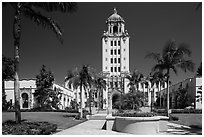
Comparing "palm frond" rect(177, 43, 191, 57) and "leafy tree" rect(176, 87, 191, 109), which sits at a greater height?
"palm frond" rect(177, 43, 191, 57)

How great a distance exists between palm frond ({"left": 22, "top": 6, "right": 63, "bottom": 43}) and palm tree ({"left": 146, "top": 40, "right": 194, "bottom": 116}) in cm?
1410

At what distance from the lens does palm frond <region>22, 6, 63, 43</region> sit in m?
13.2

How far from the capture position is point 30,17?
13.4 metres

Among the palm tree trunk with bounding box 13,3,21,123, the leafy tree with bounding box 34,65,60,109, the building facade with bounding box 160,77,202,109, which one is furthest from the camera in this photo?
the leafy tree with bounding box 34,65,60,109

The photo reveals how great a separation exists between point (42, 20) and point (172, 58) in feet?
50.6

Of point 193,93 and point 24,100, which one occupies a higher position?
point 193,93

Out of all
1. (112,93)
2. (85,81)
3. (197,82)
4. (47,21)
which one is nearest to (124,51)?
(112,93)

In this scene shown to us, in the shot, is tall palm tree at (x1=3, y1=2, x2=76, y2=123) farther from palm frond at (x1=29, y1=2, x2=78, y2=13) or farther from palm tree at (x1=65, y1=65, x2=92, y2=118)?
palm tree at (x1=65, y1=65, x2=92, y2=118)

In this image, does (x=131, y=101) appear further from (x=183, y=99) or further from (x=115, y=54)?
(x=115, y=54)

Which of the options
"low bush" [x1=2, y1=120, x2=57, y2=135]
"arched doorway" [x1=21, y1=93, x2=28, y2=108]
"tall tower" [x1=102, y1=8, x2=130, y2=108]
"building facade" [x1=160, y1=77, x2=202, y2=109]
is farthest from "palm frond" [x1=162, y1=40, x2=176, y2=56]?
"tall tower" [x1=102, y1=8, x2=130, y2=108]

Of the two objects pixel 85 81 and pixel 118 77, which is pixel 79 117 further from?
pixel 118 77

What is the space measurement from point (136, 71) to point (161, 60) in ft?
107

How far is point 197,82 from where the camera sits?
155 feet

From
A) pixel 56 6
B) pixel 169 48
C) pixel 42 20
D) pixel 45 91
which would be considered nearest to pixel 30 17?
pixel 42 20
